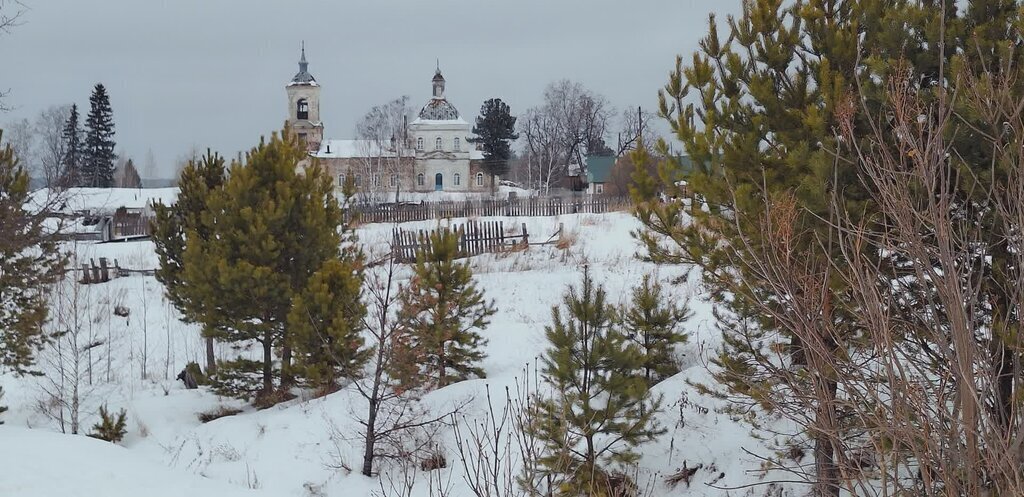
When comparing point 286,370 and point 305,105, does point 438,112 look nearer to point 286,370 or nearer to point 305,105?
point 305,105

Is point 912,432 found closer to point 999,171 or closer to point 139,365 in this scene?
point 999,171

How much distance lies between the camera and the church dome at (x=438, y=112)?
64375 millimetres

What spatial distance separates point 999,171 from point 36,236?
12763mm

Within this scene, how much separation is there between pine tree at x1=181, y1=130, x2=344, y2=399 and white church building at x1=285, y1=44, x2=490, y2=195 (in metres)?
47.3

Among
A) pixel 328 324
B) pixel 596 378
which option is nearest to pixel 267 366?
pixel 328 324

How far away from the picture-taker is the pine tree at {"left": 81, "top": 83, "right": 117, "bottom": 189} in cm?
6619

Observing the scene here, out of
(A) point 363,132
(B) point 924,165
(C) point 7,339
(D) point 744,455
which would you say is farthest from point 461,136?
(B) point 924,165

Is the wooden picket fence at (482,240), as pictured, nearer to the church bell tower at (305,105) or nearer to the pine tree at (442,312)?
the pine tree at (442,312)

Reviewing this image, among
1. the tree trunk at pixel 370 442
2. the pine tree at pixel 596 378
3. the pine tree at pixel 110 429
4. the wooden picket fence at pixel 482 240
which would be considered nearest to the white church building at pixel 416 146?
the wooden picket fence at pixel 482 240

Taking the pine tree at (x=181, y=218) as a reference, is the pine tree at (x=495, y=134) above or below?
above

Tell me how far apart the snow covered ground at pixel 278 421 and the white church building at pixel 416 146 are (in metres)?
38.5

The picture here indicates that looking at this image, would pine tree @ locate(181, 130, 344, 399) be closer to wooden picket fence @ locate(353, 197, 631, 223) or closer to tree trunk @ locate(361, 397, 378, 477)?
tree trunk @ locate(361, 397, 378, 477)

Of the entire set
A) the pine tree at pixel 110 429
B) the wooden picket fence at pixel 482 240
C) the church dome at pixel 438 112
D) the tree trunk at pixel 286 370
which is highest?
the church dome at pixel 438 112

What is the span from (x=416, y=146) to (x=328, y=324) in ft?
165
